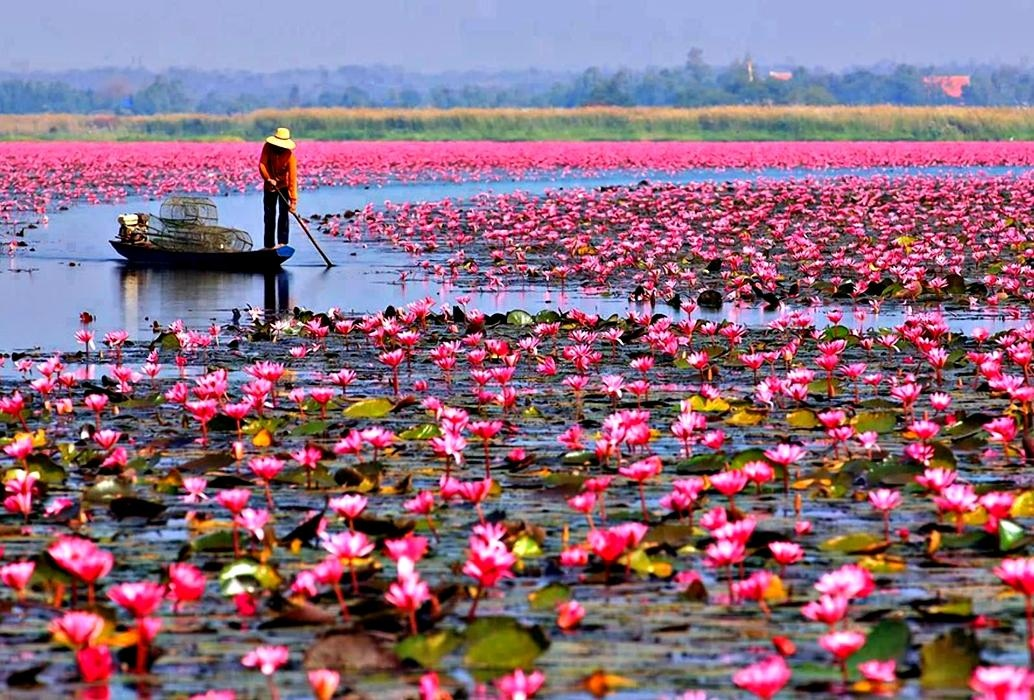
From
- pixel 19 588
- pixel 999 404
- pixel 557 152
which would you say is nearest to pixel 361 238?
pixel 999 404

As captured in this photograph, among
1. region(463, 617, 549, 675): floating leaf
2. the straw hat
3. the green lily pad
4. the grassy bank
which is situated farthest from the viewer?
the grassy bank

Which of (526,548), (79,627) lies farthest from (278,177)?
(79,627)

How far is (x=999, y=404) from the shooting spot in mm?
10172

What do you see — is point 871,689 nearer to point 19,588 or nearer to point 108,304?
point 19,588

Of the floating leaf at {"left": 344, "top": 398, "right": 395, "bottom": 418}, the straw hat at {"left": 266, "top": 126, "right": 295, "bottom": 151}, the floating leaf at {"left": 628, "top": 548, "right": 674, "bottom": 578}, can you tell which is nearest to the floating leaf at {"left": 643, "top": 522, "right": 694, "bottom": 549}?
the floating leaf at {"left": 628, "top": 548, "right": 674, "bottom": 578}

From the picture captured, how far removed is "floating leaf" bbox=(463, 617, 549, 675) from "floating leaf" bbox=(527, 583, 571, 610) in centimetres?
55

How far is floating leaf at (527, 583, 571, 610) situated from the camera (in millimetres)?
5910

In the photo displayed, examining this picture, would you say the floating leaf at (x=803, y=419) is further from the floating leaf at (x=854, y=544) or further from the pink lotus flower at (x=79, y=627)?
the pink lotus flower at (x=79, y=627)

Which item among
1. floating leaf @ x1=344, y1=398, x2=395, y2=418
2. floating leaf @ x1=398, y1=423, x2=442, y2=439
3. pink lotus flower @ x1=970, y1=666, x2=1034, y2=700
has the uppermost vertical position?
pink lotus flower @ x1=970, y1=666, x2=1034, y2=700

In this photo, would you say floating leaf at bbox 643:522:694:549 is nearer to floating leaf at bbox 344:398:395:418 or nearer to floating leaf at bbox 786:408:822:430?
floating leaf at bbox 786:408:822:430

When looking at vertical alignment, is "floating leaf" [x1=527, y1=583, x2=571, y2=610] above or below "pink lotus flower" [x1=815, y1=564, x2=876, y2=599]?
below

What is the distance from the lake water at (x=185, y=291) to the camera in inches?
651

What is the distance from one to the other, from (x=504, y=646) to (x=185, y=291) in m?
14.8

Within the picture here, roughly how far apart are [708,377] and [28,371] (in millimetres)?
4363
